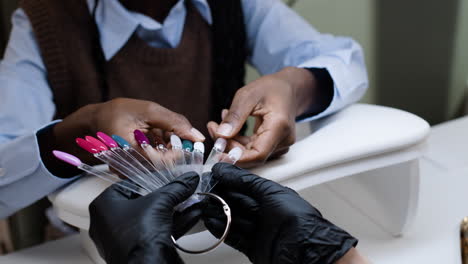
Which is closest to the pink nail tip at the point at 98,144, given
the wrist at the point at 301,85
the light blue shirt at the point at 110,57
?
the light blue shirt at the point at 110,57

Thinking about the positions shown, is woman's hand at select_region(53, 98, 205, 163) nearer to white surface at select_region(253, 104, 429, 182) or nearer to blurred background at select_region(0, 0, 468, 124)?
white surface at select_region(253, 104, 429, 182)

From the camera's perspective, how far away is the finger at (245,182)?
1.54 ft

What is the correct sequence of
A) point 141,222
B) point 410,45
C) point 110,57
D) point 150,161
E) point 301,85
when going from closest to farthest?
point 141,222 < point 150,161 < point 301,85 < point 110,57 < point 410,45

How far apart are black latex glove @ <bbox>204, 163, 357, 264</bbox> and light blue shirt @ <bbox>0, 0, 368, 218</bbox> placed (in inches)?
8.0

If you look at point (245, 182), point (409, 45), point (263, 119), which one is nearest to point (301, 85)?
point (263, 119)

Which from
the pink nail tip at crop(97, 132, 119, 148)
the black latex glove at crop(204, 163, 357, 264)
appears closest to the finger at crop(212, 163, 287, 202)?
the black latex glove at crop(204, 163, 357, 264)

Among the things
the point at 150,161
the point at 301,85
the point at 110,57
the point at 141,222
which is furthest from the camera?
the point at 110,57

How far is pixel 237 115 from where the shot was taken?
22.3 inches

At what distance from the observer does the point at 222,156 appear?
541 millimetres

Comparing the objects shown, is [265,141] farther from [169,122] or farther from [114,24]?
[114,24]

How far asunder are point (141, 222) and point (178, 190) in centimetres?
5

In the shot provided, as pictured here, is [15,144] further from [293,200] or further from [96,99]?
[293,200]

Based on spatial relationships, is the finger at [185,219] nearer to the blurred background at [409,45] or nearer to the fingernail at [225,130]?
the fingernail at [225,130]

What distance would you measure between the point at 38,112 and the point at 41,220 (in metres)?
0.36
